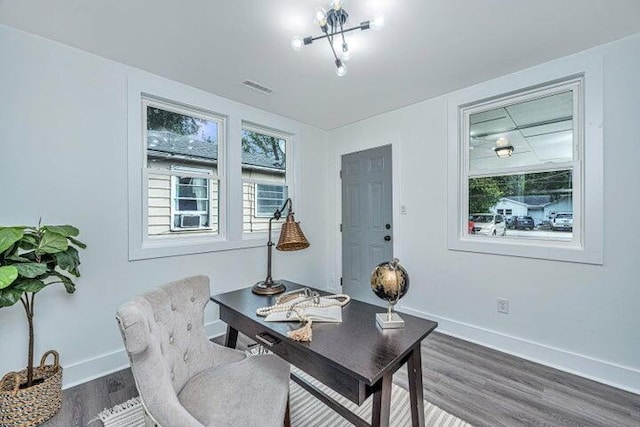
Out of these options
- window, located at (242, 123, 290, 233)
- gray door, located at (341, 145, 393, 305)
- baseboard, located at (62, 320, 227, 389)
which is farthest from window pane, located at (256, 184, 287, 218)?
baseboard, located at (62, 320, 227, 389)

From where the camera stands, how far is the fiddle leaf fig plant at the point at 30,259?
4.66 feet

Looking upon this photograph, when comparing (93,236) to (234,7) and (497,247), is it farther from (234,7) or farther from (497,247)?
(497,247)

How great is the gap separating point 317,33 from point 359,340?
1.90m

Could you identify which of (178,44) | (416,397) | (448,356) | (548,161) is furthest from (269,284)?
(548,161)

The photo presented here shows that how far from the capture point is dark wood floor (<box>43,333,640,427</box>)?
167cm

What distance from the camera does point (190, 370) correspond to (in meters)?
1.39

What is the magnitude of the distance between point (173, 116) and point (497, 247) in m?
3.23

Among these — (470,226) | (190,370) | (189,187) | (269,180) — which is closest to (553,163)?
(470,226)

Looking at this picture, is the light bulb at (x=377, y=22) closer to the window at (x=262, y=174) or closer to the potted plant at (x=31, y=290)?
the window at (x=262, y=174)

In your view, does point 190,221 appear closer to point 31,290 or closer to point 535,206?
point 31,290

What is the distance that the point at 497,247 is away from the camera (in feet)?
8.25

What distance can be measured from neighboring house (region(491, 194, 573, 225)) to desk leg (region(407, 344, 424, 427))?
184 cm

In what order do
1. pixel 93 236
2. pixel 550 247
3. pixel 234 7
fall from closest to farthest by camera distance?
pixel 234 7, pixel 93 236, pixel 550 247

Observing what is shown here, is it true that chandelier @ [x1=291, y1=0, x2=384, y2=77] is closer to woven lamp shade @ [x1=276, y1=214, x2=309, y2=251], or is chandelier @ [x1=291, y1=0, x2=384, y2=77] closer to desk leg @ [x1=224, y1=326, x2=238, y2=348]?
woven lamp shade @ [x1=276, y1=214, x2=309, y2=251]
